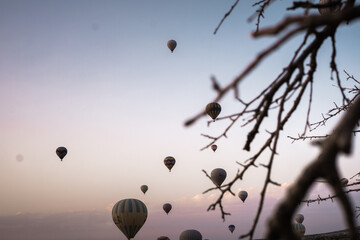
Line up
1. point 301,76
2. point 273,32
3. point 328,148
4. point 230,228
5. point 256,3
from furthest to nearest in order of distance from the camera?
point 230,228 < point 256,3 < point 301,76 < point 328,148 < point 273,32

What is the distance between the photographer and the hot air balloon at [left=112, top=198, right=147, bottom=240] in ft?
106

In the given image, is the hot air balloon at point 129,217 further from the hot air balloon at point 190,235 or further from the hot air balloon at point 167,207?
the hot air balloon at point 167,207

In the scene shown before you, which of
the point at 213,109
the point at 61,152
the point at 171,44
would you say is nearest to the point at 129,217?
the point at 213,109

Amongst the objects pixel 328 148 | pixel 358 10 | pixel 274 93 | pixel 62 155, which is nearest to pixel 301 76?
pixel 274 93

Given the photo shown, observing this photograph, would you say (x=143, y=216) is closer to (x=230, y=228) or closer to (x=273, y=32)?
(x=230, y=228)

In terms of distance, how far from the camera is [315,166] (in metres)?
1.14

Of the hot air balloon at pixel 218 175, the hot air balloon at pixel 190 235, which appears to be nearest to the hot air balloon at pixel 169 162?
the hot air balloon at pixel 218 175

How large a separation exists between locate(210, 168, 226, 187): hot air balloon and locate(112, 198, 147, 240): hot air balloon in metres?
10.6

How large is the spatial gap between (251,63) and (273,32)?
17 cm

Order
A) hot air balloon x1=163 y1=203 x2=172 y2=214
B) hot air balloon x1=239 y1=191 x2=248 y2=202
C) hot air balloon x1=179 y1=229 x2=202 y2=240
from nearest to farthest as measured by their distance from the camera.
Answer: hot air balloon x1=179 y1=229 x2=202 y2=240
hot air balloon x1=239 y1=191 x2=248 y2=202
hot air balloon x1=163 y1=203 x2=172 y2=214

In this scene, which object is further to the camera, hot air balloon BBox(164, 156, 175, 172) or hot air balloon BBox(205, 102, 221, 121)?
hot air balloon BBox(164, 156, 175, 172)

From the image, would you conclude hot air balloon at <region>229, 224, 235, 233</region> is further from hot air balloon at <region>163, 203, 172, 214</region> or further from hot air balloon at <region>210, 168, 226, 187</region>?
hot air balloon at <region>210, 168, 226, 187</region>

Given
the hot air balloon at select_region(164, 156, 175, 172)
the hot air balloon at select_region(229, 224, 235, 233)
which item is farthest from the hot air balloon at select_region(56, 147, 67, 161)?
the hot air balloon at select_region(229, 224, 235, 233)

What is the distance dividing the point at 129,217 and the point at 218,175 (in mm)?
12723
